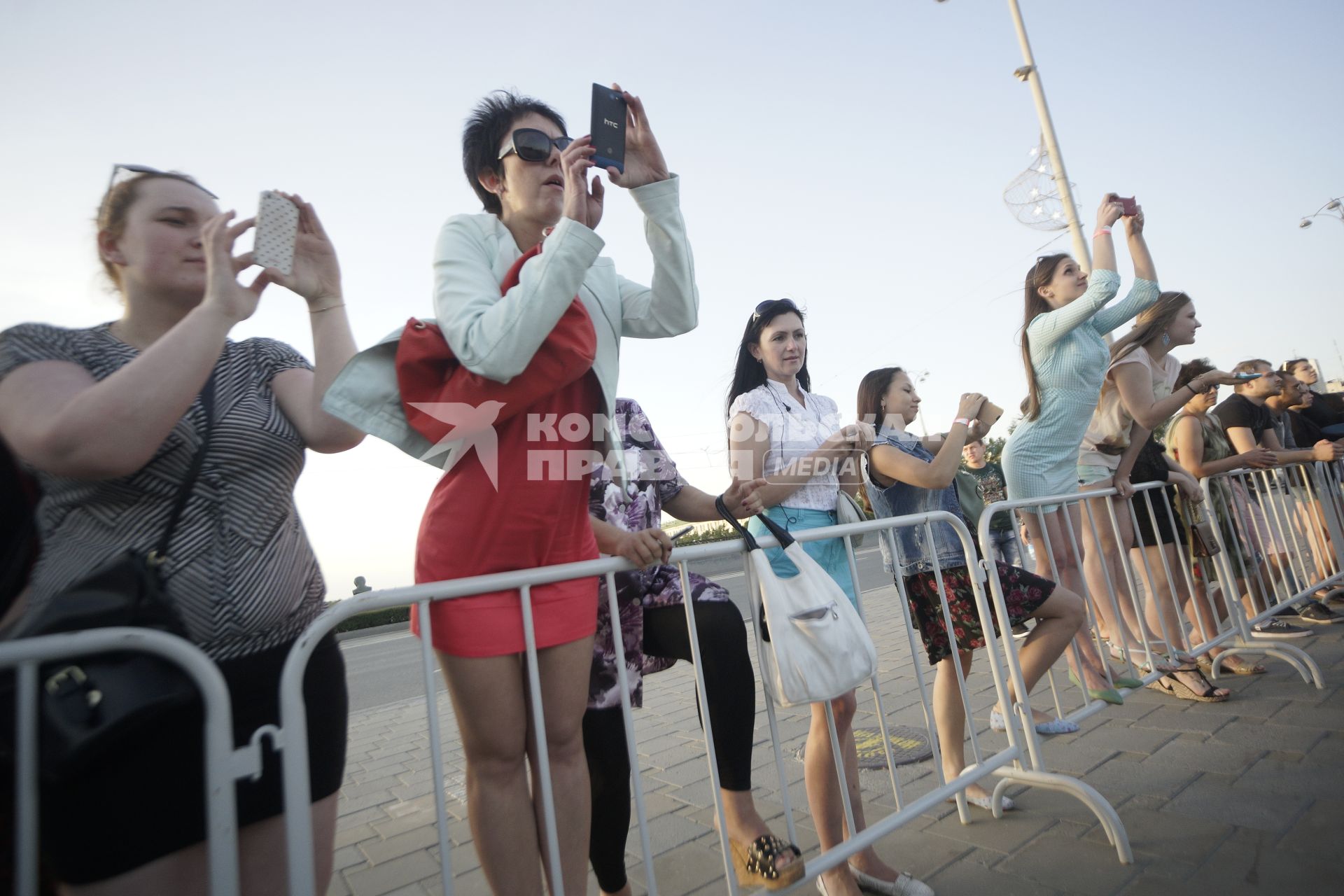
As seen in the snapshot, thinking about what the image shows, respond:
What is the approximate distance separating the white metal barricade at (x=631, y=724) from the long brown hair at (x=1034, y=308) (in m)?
1.37

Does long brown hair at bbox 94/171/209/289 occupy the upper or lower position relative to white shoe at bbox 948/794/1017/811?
upper

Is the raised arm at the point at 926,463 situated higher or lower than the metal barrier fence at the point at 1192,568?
higher

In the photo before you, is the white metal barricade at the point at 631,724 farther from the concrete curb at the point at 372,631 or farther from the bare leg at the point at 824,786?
the concrete curb at the point at 372,631

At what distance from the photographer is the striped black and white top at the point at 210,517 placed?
1256mm

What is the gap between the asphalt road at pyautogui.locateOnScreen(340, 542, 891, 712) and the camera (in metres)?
7.15

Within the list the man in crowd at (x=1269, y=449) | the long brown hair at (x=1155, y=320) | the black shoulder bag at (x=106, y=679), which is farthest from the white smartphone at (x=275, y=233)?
the man in crowd at (x=1269, y=449)

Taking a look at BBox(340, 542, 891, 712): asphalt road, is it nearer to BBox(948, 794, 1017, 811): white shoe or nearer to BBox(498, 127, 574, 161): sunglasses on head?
BBox(948, 794, 1017, 811): white shoe

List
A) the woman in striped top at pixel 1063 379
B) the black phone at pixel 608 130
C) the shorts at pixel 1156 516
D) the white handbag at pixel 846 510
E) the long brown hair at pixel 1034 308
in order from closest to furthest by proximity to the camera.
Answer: the black phone at pixel 608 130 < the white handbag at pixel 846 510 < the woman in striped top at pixel 1063 379 < the long brown hair at pixel 1034 308 < the shorts at pixel 1156 516

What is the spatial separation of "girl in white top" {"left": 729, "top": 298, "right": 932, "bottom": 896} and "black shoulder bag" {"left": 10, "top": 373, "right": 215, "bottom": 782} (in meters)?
1.51

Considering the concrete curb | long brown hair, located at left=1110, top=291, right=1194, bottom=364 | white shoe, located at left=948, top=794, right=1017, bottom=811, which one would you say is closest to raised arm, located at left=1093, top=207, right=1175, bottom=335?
long brown hair, located at left=1110, top=291, right=1194, bottom=364

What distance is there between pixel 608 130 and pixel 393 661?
10.0 metres

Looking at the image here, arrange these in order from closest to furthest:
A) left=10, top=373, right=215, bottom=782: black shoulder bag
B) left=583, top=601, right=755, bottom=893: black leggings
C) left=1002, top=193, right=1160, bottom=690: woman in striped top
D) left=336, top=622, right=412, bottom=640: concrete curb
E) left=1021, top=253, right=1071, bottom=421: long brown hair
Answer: left=10, top=373, right=215, bottom=782: black shoulder bag
left=583, top=601, right=755, bottom=893: black leggings
left=1002, top=193, right=1160, bottom=690: woman in striped top
left=1021, top=253, right=1071, bottom=421: long brown hair
left=336, top=622, right=412, bottom=640: concrete curb

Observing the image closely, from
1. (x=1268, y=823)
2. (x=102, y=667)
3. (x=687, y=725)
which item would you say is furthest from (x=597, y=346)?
(x=687, y=725)

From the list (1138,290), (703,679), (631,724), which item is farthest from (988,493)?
(631,724)
